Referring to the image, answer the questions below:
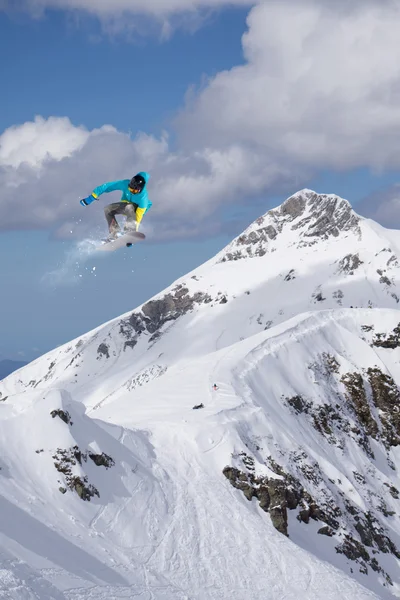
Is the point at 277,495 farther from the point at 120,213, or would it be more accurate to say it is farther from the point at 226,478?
the point at 120,213

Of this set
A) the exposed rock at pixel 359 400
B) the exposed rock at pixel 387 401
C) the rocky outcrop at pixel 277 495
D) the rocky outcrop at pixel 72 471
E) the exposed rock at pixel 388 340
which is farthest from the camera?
the exposed rock at pixel 388 340

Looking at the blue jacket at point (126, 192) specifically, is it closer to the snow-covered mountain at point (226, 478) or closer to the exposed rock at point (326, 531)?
the snow-covered mountain at point (226, 478)

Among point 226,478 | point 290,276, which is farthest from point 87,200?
point 290,276

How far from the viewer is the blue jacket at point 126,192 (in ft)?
81.9

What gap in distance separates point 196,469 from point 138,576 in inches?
556

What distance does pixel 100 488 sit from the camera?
109ft

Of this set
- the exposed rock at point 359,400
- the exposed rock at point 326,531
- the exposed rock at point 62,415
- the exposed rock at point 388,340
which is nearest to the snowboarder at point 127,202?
the exposed rock at point 62,415

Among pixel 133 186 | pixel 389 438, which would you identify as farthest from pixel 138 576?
pixel 389 438

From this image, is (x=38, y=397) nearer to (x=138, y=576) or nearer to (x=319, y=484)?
(x=138, y=576)

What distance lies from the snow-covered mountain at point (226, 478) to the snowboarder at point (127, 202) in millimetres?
12448

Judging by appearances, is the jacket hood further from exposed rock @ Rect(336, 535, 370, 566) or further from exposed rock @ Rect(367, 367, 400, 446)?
exposed rock @ Rect(367, 367, 400, 446)

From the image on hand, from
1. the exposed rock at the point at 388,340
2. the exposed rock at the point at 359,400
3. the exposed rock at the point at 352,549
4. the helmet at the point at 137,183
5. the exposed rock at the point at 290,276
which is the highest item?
the exposed rock at the point at 290,276

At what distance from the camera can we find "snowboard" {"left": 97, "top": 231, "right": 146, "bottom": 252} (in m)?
26.6

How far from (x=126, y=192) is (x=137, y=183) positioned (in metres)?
1.24
